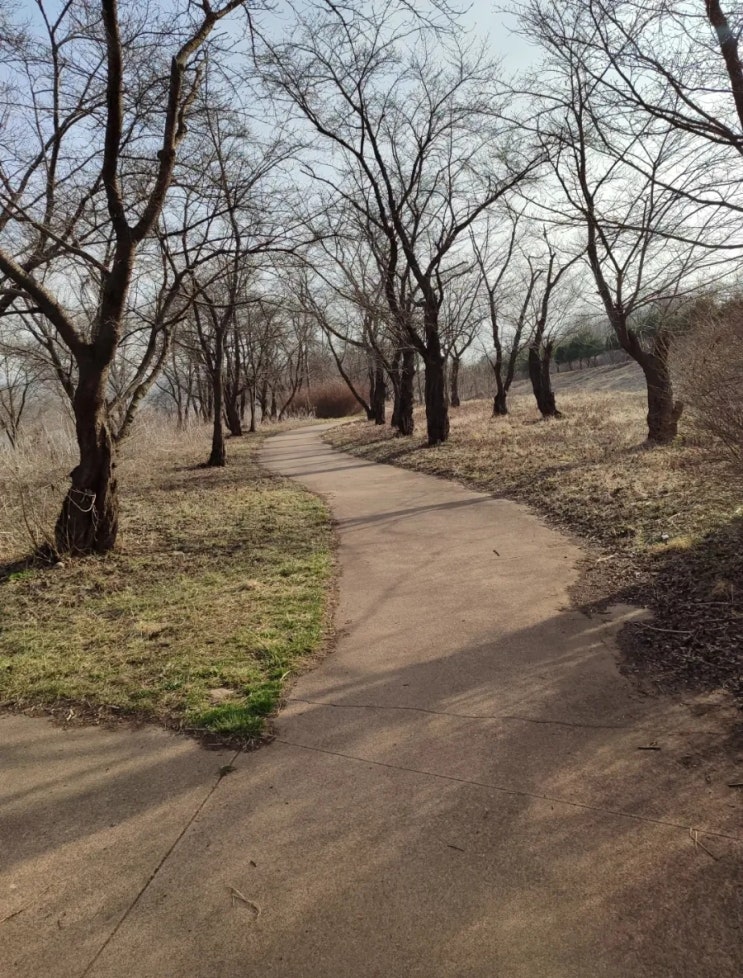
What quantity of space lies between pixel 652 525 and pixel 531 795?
15.3 ft

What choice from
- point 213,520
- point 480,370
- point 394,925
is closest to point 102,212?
point 213,520

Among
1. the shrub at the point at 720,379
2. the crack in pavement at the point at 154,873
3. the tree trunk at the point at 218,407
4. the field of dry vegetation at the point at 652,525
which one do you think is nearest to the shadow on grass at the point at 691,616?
the field of dry vegetation at the point at 652,525

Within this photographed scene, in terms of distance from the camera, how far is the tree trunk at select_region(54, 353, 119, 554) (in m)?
6.52

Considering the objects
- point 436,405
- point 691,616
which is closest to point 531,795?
point 691,616

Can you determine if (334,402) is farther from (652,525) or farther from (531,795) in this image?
(531,795)

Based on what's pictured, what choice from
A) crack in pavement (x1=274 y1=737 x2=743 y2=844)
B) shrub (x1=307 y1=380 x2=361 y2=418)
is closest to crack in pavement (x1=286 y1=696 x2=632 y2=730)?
crack in pavement (x1=274 y1=737 x2=743 y2=844)

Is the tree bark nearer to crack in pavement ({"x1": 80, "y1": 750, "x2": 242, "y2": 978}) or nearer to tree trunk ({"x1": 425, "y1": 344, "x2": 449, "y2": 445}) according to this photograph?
tree trunk ({"x1": 425, "y1": 344, "x2": 449, "y2": 445})

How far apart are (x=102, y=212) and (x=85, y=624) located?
7288mm

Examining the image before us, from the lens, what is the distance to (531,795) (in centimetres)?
265

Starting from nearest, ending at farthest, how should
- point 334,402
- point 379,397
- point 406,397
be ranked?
point 406,397 < point 379,397 < point 334,402

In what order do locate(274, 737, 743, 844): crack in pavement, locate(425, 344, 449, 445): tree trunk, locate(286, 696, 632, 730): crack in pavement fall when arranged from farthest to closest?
locate(425, 344, 449, 445): tree trunk → locate(286, 696, 632, 730): crack in pavement → locate(274, 737, 743, 844): crack in pavement

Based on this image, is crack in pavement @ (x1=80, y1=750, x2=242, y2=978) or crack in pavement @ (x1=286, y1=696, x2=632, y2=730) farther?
crack in pavement @ (x1=286, y1=696, x2=632, y2=730)

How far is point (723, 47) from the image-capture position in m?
5.02

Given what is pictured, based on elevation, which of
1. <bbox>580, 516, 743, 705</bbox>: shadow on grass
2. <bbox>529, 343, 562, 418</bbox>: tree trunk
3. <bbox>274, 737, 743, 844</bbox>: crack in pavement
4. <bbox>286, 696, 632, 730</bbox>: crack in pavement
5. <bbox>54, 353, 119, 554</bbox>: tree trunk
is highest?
<bbox>529, 343, 562, 418</bbox>: tree trunk
